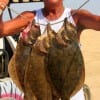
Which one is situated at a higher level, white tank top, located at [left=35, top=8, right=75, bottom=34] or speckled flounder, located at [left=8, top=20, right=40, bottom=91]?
white tank top, located at [left=35, top=8, right=75, bottom=34]

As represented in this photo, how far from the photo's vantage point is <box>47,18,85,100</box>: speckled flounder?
5918mm

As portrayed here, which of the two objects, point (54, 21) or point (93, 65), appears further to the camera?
point (93, 65)

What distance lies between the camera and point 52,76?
20.0 ft

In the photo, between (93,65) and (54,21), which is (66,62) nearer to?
(54,21)

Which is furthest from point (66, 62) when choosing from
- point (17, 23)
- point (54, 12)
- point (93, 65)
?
point (93, 65)

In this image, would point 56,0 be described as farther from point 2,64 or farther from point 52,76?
point 2,64

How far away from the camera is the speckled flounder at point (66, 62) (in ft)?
19.4

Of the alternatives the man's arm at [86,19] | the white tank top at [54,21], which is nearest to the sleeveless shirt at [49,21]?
the white tank top at [54,21]

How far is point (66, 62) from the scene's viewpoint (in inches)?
238

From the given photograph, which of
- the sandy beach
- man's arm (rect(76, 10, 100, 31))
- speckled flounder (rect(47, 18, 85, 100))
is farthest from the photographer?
the sandy beach

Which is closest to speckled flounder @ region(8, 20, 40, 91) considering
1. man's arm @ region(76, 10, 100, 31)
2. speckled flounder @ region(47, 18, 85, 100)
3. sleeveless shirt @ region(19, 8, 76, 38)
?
sleeveless shirt @ region(19, 8, 76, 38)

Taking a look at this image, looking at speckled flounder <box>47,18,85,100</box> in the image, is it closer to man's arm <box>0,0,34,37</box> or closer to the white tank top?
the white tank top

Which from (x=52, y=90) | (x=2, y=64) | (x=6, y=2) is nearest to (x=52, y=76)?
(x=52, y=90)

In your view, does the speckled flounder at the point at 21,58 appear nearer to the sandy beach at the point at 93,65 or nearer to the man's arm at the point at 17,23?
the man's arm at the point at 17,23
